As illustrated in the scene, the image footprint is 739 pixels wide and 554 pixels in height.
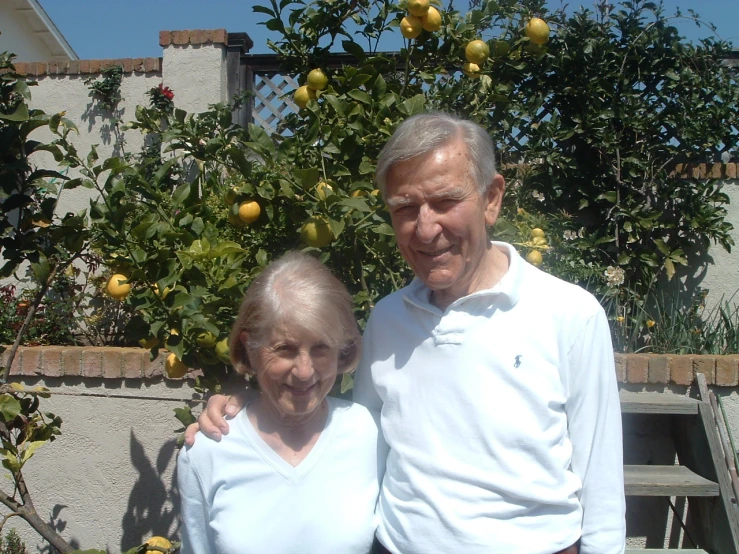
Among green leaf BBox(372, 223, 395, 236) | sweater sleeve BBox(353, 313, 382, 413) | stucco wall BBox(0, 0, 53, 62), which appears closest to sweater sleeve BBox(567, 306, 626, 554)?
sweater sleeve BBox(353, 313, 382, 413)

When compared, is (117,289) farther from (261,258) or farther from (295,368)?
(295,368)

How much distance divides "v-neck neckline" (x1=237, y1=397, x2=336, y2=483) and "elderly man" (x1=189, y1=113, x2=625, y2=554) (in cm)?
17

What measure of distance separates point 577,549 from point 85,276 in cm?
467

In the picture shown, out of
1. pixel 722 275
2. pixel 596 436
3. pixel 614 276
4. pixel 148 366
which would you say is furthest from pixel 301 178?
pixel 722 275

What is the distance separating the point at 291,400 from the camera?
5.07 ft

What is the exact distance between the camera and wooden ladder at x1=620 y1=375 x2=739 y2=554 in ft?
9.27

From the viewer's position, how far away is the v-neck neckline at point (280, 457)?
153 centimetres

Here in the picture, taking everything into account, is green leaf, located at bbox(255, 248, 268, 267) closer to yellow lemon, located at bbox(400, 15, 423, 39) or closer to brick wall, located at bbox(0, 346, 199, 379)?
yellow lemon, located at bbox(400, 15, 423, 39)

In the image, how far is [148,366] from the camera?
3.34m

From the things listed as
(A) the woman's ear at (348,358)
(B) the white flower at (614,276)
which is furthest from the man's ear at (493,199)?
(B) the white flower at (614,276)

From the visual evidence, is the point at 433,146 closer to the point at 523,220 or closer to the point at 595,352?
the point at 595,352

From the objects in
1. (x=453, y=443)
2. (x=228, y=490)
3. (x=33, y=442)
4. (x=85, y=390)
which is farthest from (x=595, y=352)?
(x=85, y=390)

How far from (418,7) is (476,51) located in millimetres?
264

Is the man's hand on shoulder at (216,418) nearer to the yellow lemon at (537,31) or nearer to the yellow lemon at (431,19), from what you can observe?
the yellow lemon at (431,19)
